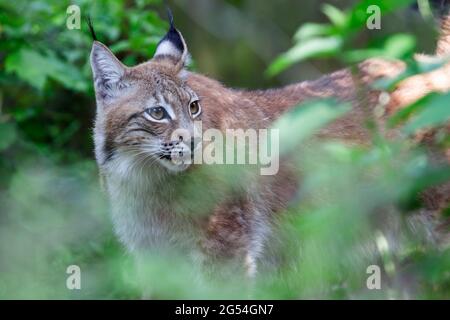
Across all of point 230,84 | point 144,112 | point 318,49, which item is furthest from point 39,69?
point 318,49

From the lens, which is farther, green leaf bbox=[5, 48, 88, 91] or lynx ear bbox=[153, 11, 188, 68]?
green leaf bbox=[5, 48, 88, 91]

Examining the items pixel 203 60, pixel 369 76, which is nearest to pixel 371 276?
pixel 369 76

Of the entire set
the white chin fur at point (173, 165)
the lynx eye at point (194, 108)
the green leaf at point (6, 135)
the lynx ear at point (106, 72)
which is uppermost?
the green leaf at point (6, 135)

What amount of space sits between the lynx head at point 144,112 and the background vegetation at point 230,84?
0.73 m

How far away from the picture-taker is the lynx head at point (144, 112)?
503 cm

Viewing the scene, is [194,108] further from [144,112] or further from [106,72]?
[106,72]

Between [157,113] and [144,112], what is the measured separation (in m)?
0.10

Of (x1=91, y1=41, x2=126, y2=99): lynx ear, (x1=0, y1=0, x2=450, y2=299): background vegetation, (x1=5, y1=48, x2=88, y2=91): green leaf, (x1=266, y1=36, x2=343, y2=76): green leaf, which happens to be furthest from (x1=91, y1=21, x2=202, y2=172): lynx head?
(x1=266, y1=36, x2=343, y2=76): green leaf

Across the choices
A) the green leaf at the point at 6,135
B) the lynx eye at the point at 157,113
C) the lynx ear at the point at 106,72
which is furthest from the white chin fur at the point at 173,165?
the green leaf at the point at 6,135

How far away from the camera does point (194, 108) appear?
5.29 m

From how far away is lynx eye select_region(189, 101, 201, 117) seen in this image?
17.2ft

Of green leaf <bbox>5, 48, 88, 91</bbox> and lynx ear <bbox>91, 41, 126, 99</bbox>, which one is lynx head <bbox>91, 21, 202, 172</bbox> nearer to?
lynx ear <bbox>91, 41, 126, 99</bbox>

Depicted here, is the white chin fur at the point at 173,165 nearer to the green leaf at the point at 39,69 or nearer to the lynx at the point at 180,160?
the lynx at the point at 180,160

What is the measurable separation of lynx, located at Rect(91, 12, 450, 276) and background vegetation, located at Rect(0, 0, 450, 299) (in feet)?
0.86
